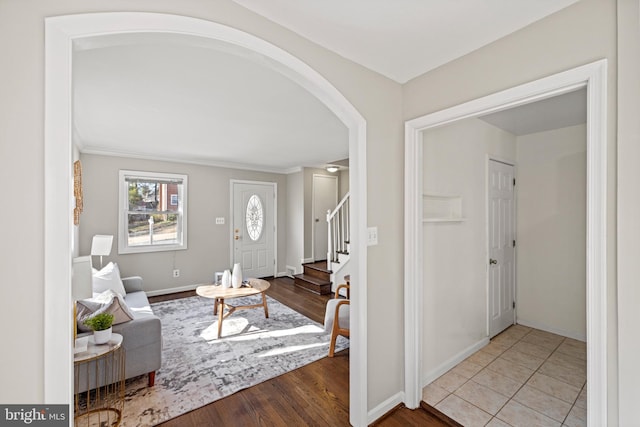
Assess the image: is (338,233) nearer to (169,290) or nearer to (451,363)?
(451,363)

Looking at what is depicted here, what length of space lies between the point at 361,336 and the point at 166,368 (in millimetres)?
1947

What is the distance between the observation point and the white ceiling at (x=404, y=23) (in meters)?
1.38

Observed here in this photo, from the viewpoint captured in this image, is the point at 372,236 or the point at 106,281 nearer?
the point at 372,236

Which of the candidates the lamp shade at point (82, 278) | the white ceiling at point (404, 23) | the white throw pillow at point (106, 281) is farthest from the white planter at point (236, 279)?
the white ceiling at point (404, 23)

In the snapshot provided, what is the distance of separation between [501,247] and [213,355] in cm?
344

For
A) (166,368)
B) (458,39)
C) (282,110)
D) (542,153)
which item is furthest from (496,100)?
(166,368)

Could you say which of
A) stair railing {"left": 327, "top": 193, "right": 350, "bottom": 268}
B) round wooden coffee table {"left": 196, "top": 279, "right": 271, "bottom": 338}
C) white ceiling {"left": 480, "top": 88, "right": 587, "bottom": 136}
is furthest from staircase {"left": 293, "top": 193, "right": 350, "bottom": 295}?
white ceiling {"left": 480, "top": 88, "right": 587, "bottom": 136}

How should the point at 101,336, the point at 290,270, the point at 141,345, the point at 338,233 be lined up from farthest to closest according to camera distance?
the point at 290,270 → the point at 338,233 → the point at 141,345 → the point at 101,336

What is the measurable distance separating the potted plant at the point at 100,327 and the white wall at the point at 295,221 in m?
4.30

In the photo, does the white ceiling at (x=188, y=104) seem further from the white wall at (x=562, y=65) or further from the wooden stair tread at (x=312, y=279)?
the wooden stair tread at (x=312, y=279)

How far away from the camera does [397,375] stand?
2.09 m

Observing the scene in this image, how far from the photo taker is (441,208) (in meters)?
2.57

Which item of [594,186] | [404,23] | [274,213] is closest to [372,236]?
[594,186]
